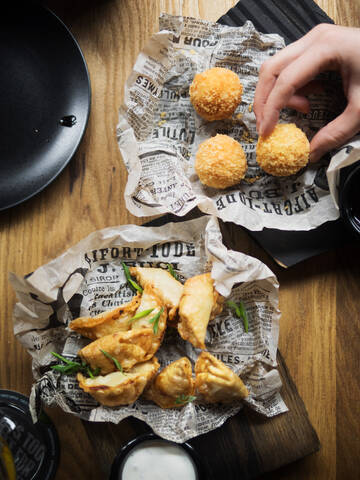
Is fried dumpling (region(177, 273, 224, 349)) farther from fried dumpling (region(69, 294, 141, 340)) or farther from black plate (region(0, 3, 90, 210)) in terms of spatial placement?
black plate (region(0, 3, 90, 210))

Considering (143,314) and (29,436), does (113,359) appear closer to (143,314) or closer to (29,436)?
(143,314)

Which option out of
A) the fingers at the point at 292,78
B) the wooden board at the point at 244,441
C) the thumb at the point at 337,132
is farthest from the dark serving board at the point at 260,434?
the fingers at the point at 292,78

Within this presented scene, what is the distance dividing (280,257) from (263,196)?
188 millimetres

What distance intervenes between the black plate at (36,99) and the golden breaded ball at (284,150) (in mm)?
492

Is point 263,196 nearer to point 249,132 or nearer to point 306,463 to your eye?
point 249,132

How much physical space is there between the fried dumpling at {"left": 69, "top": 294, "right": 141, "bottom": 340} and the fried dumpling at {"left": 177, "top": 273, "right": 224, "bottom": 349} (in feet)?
0.44

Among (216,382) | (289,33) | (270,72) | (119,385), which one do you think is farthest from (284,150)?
(119,385)

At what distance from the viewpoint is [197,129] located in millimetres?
1330

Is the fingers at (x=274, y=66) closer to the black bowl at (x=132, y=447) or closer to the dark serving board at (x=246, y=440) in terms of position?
the dark serving board at (x=246, y=440)

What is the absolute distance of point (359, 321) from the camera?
4.25 ft

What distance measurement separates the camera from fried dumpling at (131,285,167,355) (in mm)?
1186

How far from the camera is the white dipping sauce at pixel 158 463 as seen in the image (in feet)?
3.72

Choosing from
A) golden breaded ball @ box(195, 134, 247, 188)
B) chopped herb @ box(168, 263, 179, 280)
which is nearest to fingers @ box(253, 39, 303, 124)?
golden breaded ball @ box(195, 134, 247, 188)

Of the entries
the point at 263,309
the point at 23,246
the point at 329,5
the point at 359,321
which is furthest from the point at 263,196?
the point at 23,246
